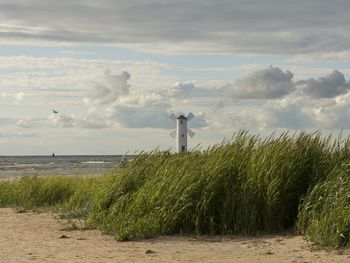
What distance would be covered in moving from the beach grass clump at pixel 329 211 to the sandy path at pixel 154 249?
303mm

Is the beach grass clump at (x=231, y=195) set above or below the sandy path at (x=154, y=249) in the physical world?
above

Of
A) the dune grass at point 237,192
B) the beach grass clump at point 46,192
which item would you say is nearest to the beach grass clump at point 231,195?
the dune grass at point 237,192

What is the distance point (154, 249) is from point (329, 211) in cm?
341

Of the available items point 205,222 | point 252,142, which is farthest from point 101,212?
point 252,142

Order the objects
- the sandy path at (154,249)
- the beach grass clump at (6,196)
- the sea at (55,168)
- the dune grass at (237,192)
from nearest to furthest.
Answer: the sandy path at (154,249), the dune grass at (237,192), the beach grass clump at (6,196), the sea at (55,168)

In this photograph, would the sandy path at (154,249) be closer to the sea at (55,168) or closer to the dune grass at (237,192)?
the dune grass at (237,192)

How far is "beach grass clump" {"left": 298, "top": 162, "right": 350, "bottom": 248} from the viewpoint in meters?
11.9

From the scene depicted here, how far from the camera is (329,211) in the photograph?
40.8ft

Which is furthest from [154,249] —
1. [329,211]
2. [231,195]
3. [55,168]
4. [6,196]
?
[55,168]

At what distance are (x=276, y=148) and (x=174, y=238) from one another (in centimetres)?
304

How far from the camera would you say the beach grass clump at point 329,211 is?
11891 mm

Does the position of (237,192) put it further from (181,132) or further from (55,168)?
(55,168)

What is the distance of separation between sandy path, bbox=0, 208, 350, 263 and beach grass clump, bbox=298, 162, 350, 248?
0.30 m

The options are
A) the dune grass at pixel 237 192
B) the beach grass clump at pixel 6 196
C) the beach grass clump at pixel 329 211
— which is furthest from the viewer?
the beach grass clump at pixel 6 196
